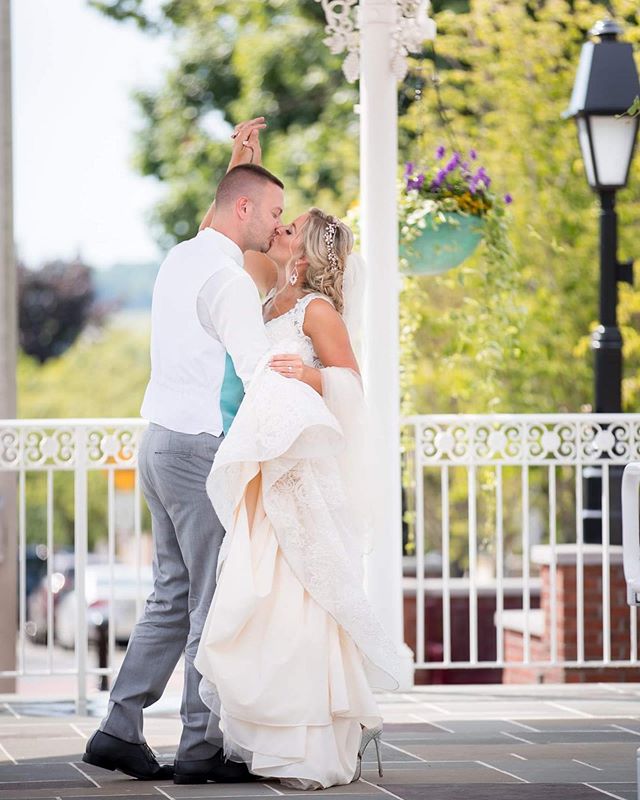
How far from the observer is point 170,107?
19125mm

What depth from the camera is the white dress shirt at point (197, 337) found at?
4.59 metres

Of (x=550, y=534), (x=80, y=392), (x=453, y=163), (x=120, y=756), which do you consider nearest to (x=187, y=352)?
(x=120, y=756)

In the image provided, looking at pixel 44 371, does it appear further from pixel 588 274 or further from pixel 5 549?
pixel 5 549

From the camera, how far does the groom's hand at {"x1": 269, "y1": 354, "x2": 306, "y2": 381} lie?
465cm

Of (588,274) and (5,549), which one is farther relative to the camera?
(588,274)

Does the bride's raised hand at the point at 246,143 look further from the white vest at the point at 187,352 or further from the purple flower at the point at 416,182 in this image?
the purple flower at the point at 416,182

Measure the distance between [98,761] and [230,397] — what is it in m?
1.19

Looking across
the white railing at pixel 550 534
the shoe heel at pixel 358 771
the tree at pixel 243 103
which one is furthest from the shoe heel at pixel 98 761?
the tree at pixel 243 103

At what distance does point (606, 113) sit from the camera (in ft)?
27.0

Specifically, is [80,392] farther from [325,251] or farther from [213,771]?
[213,771]

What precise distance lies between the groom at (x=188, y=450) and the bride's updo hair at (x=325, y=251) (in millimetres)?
119

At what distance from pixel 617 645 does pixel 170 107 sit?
42.4ft

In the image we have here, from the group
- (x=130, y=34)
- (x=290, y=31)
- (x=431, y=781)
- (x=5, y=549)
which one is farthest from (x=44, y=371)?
(x=431, y=781)

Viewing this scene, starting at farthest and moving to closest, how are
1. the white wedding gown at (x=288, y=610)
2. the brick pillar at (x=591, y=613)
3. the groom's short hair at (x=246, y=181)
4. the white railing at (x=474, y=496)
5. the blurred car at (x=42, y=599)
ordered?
1. the blurred car at (x=42, y=599)
2. the brick pillar at (x=591, y=613)
3. the white railing at (x=474, y=496)
4. the groom's short hair at (x=246, y=181)
5. the white wedding gown at (x=288, y=610)
